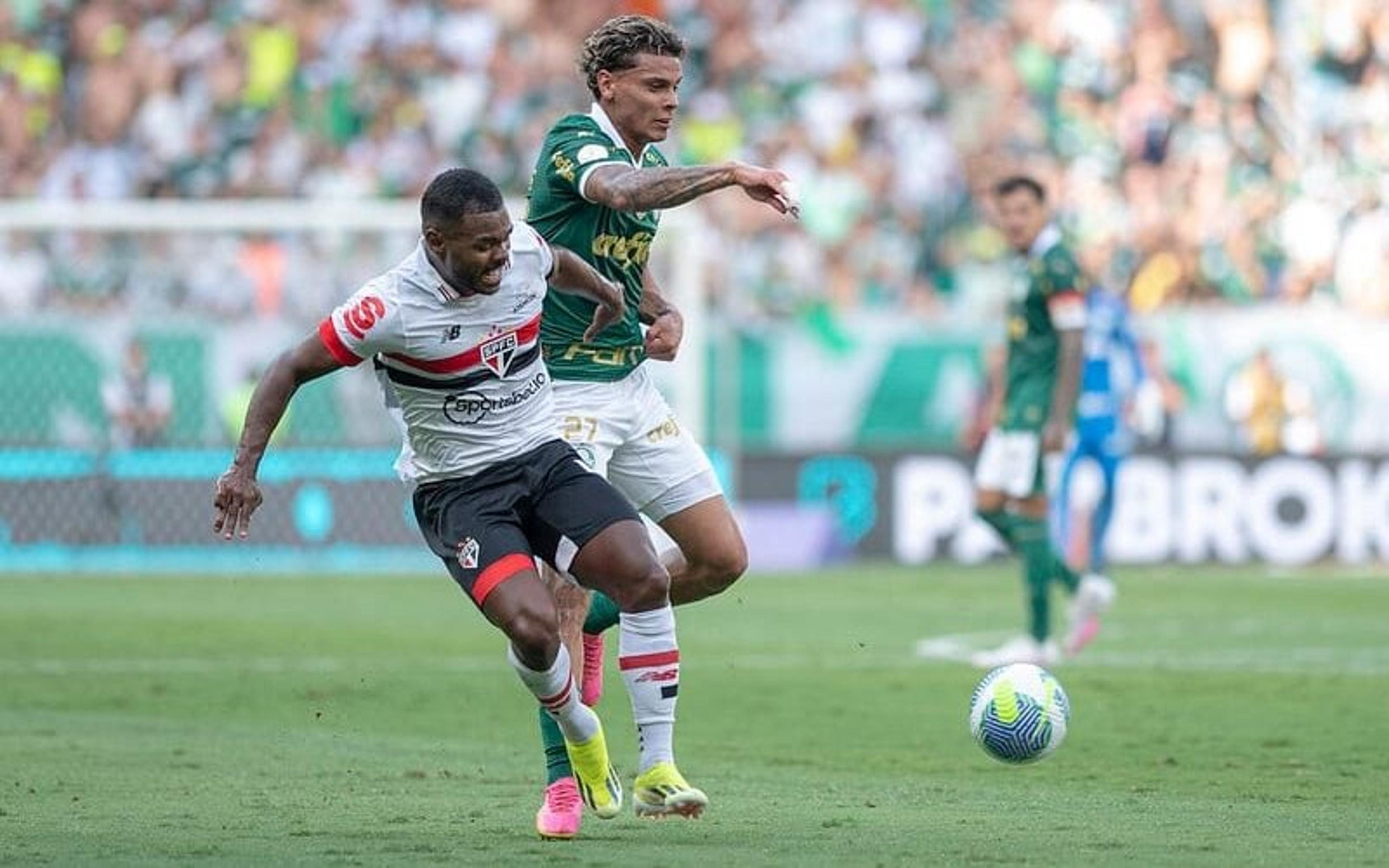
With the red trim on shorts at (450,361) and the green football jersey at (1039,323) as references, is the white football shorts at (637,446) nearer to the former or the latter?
the red trim on shorts at (450,361)

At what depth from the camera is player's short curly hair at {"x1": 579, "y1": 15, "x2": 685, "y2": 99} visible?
861 cm

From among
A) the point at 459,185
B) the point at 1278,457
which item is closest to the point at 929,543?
the point at 1278,457

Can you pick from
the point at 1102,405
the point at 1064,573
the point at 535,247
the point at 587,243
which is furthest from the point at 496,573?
the point at 1102,405

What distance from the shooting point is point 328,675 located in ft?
44.9

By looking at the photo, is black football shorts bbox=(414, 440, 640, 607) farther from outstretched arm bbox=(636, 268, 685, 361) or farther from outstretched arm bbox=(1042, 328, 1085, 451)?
outstretched arm bbox=(1042, 328, 1085, 451)

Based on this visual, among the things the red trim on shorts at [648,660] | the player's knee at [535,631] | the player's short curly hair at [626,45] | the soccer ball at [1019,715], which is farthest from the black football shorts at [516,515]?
the soccer ball at [1019,715]

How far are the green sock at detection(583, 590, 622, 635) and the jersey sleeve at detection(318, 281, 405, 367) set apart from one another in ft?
5.38

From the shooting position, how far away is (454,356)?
7.83m

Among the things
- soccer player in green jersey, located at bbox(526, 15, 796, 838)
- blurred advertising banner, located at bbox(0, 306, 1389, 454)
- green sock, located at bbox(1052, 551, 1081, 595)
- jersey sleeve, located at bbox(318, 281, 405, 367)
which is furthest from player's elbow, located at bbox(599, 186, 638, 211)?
blurred advertising banner, located at bbox(0, 306, 1389, 454)

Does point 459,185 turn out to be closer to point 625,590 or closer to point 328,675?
point 625,590

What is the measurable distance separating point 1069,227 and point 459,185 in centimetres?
1765

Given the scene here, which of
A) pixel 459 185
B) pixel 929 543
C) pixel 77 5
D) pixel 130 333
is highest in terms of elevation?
pixel 77 5

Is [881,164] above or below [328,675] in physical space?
above

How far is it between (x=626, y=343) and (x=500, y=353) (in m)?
1.05
